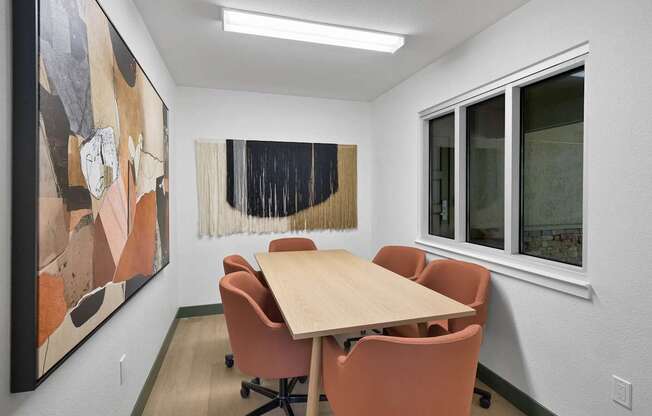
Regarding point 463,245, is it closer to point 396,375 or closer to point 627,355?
point 627,355

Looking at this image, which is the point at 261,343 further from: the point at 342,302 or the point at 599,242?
the point at 599,242

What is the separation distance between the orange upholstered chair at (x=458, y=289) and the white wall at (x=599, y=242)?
152mm

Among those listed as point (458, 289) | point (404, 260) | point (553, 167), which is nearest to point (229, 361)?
point (404, 260)

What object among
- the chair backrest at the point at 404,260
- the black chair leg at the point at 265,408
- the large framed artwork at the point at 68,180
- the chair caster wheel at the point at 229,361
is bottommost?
the chair caster wheel at the point at 229,361

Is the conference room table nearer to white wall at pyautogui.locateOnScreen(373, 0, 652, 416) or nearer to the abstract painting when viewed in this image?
white wall at pyautogui.locateOnScreen(373, 0, 652, 416)

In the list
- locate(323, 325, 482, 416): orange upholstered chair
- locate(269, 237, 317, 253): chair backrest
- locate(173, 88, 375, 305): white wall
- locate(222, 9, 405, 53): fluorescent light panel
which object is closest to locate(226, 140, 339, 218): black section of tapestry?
locate(173, 88, 375, 305): white wall

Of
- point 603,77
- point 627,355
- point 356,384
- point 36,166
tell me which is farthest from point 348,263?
point 36,166

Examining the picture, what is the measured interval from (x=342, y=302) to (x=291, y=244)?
6.58 ft

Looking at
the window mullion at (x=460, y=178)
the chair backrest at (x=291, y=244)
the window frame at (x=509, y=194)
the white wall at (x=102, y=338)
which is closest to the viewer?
the white wall at (x=102, y=338)

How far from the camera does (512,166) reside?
2.32 meters

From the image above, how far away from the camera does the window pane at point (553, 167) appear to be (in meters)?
1.98

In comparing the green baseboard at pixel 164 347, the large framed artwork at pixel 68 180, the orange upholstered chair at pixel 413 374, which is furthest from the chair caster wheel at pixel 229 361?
the orange upholstered chair at pixel 413 374

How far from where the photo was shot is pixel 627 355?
1.60m

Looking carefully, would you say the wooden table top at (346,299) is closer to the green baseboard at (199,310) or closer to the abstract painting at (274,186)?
the abstract painting at (274,186)
